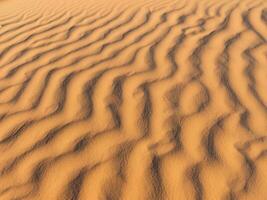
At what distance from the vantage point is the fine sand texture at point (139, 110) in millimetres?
2281

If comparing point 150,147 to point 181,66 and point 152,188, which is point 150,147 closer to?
point 152,188

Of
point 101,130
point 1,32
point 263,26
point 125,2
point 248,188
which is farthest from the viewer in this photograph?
point 125,2

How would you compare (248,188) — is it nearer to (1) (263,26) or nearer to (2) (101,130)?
(2) (101,130)

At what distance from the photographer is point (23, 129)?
2805 millimetres

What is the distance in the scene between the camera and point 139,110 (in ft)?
9.52

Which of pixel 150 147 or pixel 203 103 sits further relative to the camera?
pixel 203 103

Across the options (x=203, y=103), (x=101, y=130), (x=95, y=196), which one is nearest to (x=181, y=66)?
(x=203, y=103)

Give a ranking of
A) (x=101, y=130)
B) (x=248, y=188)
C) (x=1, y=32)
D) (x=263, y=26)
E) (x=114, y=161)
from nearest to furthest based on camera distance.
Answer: (x=248, y=188)
(x=114, y=161)
(x=101, y=130)
(x=263, y=26)
(x=1, y=32)

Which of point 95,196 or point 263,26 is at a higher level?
point 95,196

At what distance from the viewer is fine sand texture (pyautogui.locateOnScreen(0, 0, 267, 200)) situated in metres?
2.28

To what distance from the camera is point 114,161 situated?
2.44 meters

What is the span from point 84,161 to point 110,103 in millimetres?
705

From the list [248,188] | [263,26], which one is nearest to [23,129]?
[248,188]

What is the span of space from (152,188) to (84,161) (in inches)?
20.5
